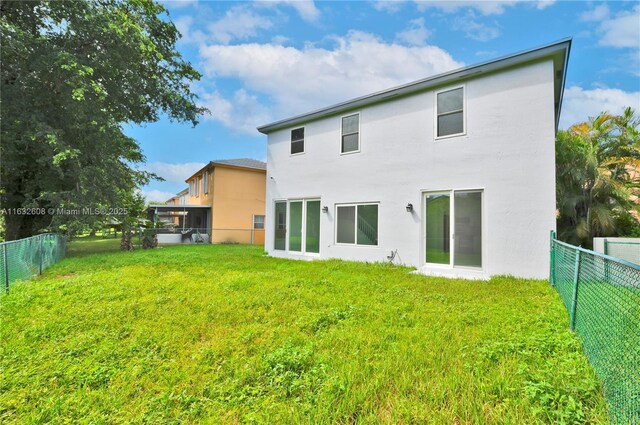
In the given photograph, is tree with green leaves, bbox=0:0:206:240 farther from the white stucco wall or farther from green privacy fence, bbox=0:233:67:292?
the white stucco wall

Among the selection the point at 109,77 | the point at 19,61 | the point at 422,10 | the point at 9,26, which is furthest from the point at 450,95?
the point at 19,61

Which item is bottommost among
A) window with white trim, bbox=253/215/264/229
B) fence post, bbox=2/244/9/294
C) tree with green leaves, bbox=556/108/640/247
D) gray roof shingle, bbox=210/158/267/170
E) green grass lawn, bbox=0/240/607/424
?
green grass lawn, bbox=0/240/607/424

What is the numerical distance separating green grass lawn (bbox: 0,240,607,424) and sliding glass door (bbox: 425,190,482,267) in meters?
1.73

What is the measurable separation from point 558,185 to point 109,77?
56.3 feet

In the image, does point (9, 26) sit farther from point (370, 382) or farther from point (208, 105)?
point (370, 382)

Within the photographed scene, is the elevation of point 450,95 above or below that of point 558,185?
above

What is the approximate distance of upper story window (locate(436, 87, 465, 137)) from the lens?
25.4 ft

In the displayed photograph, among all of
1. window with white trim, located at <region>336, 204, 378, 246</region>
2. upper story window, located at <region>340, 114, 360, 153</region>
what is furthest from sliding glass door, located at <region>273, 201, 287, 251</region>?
upper story window, located at <region>340, 114, 360, 153</region>

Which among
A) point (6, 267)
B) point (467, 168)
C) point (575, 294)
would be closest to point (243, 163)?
point (6, 267)

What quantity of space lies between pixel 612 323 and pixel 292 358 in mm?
2978

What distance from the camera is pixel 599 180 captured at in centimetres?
853

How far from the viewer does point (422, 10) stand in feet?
32.3

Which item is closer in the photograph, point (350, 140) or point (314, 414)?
point (314, 414)

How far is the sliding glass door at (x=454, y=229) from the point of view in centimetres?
730
